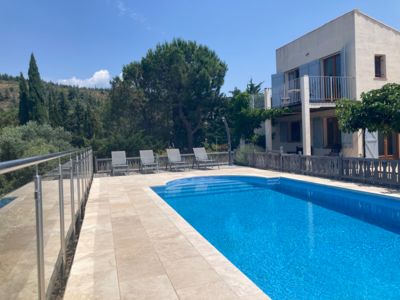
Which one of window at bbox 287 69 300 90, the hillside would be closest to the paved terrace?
window at bbox 287 69 300 90

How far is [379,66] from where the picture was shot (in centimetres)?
1438

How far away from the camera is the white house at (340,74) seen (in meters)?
13.4

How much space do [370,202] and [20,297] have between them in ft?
27.8

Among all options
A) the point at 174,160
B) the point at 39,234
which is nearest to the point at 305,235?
the point at 39,234

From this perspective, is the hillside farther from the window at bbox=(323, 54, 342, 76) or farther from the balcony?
the balcony

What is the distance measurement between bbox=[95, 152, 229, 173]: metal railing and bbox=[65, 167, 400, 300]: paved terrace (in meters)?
9.16

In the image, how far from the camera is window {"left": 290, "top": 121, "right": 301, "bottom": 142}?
18.2 meters

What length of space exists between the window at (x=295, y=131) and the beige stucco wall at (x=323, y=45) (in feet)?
10.5

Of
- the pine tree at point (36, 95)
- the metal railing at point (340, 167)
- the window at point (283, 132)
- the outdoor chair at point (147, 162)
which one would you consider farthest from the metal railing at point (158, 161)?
the pine tree at point (36, 95)

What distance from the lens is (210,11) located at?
15352 mm

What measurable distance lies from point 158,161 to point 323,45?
9.81 meters

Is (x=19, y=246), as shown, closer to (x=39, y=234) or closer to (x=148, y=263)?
(x=39, y=234)

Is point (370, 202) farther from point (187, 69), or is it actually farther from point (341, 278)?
point (187, 69)

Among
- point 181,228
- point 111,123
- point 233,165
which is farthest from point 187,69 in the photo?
point 181,228
